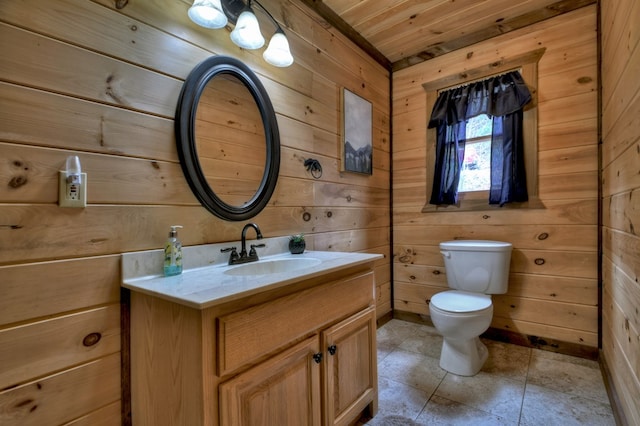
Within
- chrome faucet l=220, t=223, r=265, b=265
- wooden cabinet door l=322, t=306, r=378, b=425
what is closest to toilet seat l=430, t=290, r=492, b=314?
wooden cabinet door l=322, t=306, r=378, b=425

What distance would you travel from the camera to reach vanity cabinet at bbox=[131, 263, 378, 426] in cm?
82

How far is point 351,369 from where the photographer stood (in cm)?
132

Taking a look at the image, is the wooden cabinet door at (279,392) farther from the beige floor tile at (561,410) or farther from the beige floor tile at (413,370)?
the beige floor tile at (561,410)

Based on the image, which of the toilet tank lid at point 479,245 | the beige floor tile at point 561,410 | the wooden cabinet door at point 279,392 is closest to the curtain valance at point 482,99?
the toilet tank lid at point 479,245

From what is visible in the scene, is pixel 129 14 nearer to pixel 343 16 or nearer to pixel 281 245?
pixel 281 245

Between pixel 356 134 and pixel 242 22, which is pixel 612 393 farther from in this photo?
pixel 242 22

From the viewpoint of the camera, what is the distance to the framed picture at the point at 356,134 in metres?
2.15

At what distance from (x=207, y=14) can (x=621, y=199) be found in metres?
2.01

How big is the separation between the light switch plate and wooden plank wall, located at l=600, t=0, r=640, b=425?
6.30ft

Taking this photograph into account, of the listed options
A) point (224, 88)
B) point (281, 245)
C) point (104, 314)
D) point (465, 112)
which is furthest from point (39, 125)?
point (465, 112)

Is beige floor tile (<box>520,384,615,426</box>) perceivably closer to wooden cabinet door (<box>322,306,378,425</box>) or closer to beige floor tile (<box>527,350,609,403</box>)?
beige floor tile (<box>527,350,609,403</box>)

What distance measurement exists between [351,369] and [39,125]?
4.67ft

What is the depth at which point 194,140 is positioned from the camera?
4.11 ft

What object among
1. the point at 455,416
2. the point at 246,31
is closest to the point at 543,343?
the point at 455,416
